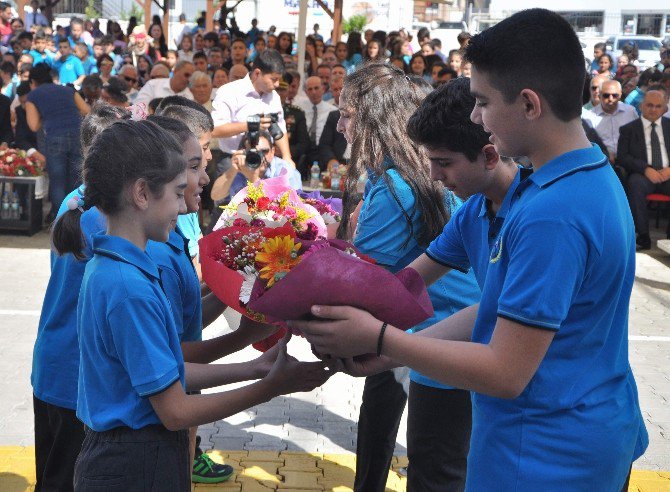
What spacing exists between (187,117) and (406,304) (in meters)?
1.89

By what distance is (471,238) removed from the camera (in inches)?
104

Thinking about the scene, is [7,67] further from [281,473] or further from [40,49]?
[281,473]

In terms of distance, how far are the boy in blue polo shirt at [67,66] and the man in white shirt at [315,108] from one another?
5917 millimetres

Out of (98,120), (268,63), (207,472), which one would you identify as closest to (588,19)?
(268,63)

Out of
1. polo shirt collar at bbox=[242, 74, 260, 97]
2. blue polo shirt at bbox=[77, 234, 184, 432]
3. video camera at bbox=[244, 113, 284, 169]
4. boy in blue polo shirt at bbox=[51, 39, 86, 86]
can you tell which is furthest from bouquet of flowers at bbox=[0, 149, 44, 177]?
blue polo shirt at bbox=[77, 234, 184, 432]

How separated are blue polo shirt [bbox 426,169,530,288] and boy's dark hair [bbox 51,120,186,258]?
82cm

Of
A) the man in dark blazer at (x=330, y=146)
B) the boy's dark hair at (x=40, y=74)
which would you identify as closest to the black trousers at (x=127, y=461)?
the man in dark blazer at (x=330, y=146)

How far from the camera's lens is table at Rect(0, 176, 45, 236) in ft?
34.9

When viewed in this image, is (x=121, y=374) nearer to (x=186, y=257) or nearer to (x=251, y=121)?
(x=186, y=257)

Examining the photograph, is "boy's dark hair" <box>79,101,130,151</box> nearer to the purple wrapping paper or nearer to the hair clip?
the hair clip

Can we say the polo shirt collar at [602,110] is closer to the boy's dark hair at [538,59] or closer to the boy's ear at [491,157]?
the boy's ear at [491,157]

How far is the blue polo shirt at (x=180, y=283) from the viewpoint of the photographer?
8.74ft

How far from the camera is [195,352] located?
290 cm

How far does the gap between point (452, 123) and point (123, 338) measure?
3.56 ft
